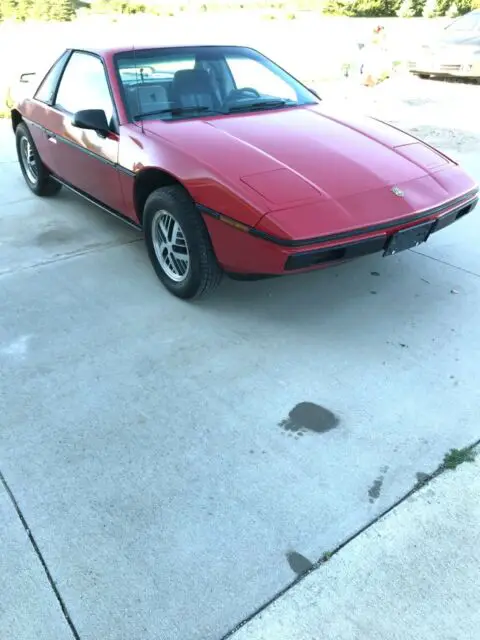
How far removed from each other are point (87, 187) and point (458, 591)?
3.55 metres

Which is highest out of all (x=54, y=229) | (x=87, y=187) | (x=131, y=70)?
(x=131, y=70)

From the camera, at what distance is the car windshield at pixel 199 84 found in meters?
3.59

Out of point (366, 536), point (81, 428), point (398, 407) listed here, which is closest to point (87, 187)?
point (81, 428)

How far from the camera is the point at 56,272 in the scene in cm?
374

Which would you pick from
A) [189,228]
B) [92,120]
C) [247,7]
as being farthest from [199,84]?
[247,7]

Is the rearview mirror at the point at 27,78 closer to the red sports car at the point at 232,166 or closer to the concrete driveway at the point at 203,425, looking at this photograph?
the red sports car at the point at 232,166

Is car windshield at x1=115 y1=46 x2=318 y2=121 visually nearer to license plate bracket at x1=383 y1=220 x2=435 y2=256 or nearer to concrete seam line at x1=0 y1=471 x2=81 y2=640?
license plate bracket at x1=383 y1=220 x2=435 y2=256

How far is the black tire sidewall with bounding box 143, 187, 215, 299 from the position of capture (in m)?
3.01

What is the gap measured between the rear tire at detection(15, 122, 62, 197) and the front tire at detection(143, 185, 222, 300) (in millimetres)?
2081

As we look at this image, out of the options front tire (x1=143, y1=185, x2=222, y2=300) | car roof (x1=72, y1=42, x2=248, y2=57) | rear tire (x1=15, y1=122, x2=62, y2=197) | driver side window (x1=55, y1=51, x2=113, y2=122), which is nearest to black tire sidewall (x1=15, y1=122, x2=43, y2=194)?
rear tire (x1=15, y1=122, x2=62, y2=197)

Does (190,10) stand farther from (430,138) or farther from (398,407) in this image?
(398,407)

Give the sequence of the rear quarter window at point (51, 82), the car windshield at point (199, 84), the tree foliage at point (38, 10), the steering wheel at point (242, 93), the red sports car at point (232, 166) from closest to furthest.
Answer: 1. the red sports car at point (232, 166)
2. the car windshield at point (199, 84)
3. the steering wheel at point (242, 93)
4. the rear quarter window at point (51, 82)
5. the tree foliage at point (38, 10)

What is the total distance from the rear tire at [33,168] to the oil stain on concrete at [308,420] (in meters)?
3.60

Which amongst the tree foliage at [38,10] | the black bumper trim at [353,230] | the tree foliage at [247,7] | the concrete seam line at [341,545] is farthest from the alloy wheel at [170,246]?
the tree foliage at [38,10]
